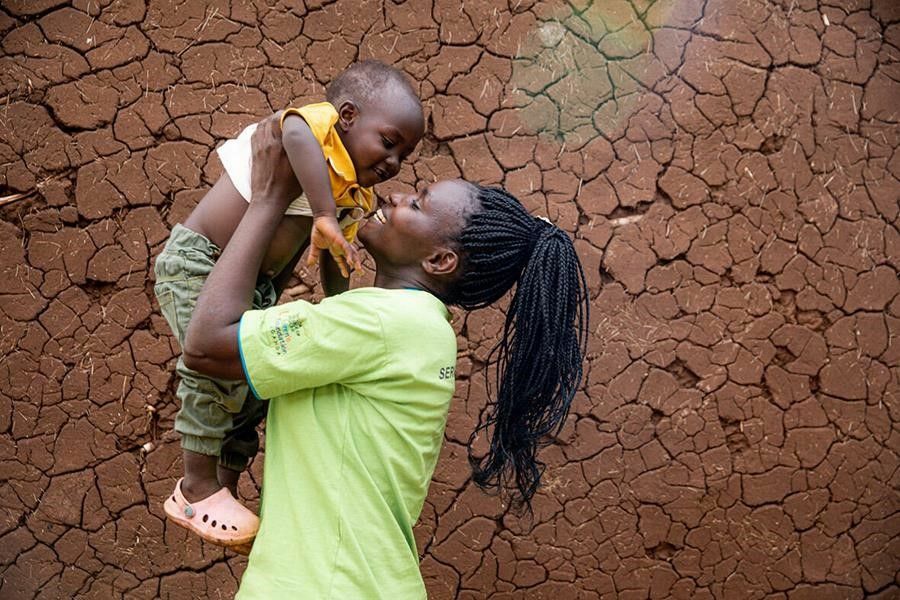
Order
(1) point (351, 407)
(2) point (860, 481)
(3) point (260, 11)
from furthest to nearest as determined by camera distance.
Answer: (2) point (860, 481) < (3) point (260, 11) < (1) point (351, 407)

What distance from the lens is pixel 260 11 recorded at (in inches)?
125

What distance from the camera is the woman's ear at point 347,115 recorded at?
2.04 metres

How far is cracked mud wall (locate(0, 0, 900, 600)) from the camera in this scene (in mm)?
3182

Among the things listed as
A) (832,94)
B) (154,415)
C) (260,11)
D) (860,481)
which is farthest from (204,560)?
(832,94)

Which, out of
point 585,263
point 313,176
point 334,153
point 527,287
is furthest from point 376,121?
point 585,263

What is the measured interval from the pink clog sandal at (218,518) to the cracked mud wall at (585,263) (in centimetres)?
138

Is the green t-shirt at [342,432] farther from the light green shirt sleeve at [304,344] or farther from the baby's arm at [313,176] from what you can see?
the baby's arm at [313,176]

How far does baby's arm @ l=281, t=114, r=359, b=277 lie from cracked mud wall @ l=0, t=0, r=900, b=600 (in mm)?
1424

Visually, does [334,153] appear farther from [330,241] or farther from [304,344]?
[304,344]

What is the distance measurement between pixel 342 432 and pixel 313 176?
0.57m

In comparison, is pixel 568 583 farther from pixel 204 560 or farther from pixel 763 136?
pixel 763 136

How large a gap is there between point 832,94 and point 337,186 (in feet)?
7.84

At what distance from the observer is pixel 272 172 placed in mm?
1762

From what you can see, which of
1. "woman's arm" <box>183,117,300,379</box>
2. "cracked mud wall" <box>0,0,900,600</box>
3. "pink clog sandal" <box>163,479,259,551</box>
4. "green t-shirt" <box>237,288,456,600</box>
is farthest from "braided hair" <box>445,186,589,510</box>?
"cracked mud wall" <box>0,0,900,600</box>
